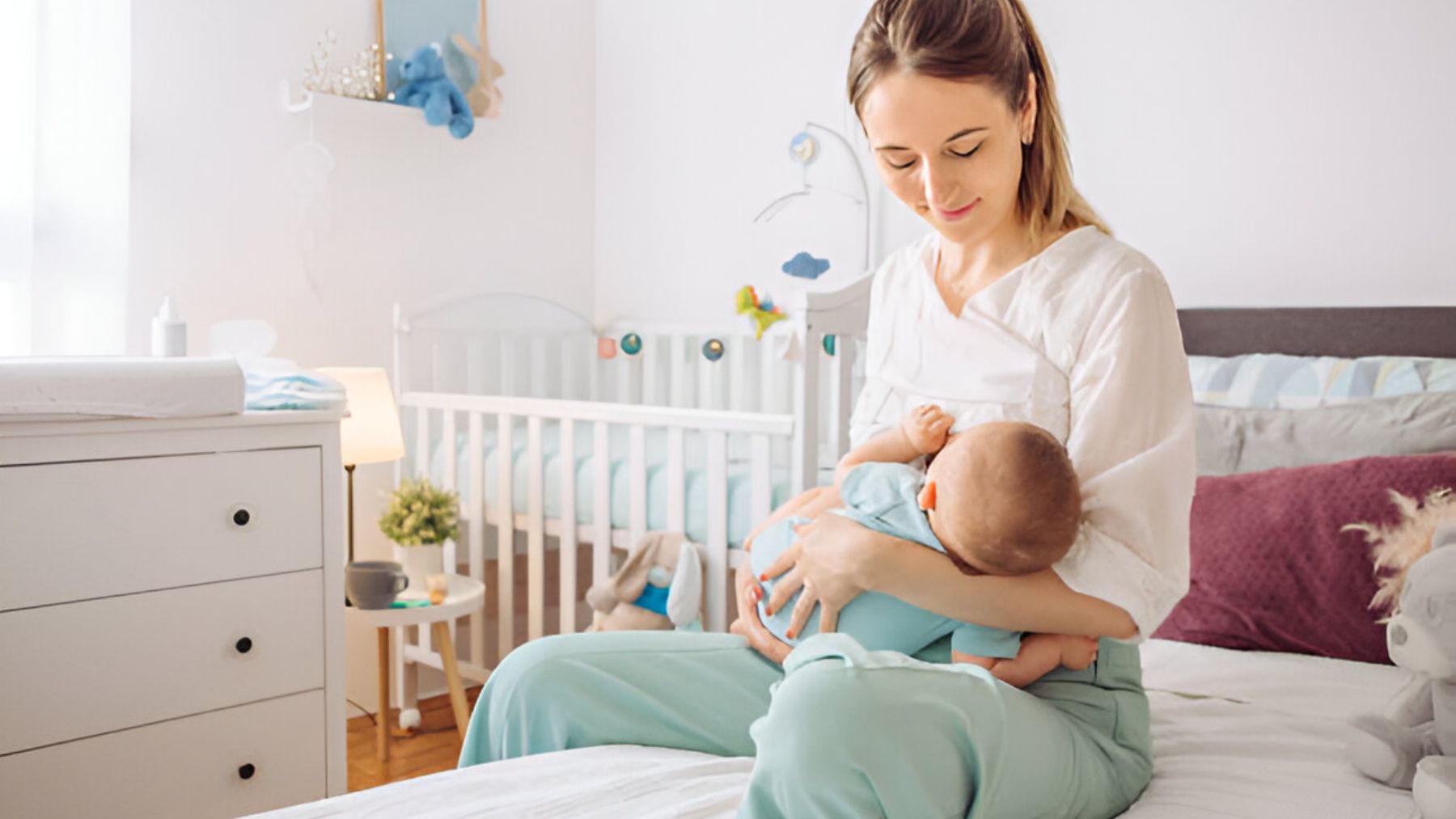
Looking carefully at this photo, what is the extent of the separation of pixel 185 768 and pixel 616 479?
98cm

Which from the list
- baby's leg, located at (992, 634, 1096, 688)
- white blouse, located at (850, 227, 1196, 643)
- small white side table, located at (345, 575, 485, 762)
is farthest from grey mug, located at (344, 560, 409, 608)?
baby's leg, located at (992, 634, 1096, 688)

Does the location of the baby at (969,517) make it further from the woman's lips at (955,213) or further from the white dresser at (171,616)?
the white dresser at (171,616)

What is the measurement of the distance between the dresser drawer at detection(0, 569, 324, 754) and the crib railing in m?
0.68

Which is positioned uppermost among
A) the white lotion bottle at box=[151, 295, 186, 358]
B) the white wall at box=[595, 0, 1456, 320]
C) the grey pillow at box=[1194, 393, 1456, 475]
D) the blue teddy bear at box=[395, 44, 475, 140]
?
the blue teddy bear at box=[395, 44, 475, 140]

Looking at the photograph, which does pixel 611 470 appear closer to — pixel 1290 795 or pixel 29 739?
pixel 29 739

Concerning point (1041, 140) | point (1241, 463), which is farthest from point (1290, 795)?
point (1241, 463)

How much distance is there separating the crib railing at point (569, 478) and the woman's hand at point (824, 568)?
3.00 feet

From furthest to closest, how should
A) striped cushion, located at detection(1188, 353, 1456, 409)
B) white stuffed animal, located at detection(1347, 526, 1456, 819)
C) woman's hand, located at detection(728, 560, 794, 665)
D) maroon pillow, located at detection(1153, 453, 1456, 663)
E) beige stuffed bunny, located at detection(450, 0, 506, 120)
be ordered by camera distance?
beige stuffed bunny, located at detection(450, 0, 506, 120), striped cushion, located at detection(1188, 353, 1456, 409), maroon pillow, located at detection(1153, 453, 1456, 663), woman's hand, located at detection(728, 560, 794, 665), white stuffed animal, located at detection(1347, 526, 1456, 819)

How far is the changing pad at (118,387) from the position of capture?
148 centimetres

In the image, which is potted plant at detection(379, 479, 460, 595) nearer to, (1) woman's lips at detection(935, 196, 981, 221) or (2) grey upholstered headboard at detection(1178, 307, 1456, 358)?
(2) grey upholstered headboard at detection(1178, 307, 1456, 358)

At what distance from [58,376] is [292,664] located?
21.4 inches

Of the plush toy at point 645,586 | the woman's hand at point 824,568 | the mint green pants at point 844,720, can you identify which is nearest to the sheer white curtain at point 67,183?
the plush toy at point 645,586

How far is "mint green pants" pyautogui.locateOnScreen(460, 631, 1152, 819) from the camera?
78cm

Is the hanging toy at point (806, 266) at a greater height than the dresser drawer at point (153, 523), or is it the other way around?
the hanging toy at point (806, 266)
